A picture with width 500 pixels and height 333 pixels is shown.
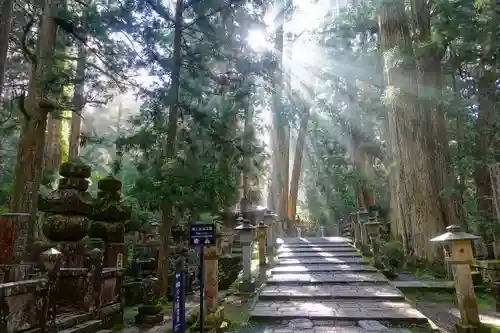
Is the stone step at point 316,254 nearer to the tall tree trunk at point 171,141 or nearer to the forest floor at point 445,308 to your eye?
the forest floor at point 445,308

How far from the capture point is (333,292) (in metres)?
7.52

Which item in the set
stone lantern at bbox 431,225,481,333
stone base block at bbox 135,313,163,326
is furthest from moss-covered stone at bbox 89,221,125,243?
stone lantern at bbox 431,225,481,333

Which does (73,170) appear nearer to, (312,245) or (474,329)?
(474,329)

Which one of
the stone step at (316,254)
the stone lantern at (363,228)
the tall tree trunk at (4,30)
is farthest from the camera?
the stone lantern at (363,228)

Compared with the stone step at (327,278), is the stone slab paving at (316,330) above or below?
below

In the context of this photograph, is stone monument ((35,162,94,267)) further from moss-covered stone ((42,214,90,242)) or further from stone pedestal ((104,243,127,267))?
stone pedestal ((104,243,127,267))

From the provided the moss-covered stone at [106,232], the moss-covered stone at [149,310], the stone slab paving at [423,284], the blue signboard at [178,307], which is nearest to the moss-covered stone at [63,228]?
the moss-covered stone at [106,232]

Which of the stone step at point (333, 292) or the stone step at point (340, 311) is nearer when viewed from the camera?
the stone step at point (340, 311)

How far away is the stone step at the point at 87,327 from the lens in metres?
5.29

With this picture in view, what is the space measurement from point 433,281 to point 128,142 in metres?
7.84

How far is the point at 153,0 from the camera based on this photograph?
796cm

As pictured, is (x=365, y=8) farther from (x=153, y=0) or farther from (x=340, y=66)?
(x=153, y=0)

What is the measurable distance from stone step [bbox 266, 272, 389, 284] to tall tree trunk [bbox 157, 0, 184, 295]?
8.53 feet

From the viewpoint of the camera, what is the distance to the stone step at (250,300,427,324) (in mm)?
5871
